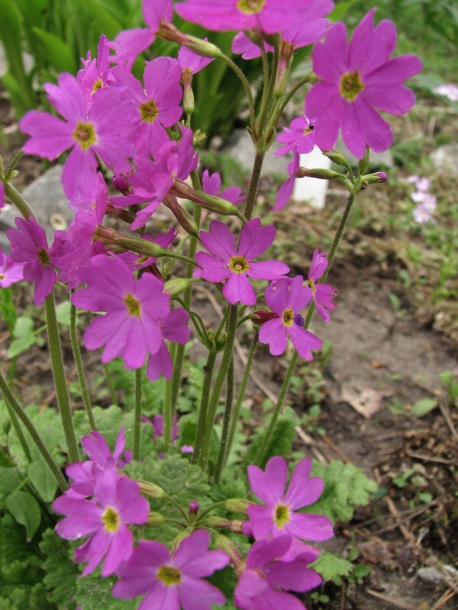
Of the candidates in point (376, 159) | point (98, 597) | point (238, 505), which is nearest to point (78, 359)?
point (98, 597)

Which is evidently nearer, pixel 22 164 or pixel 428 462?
pixel 428 462

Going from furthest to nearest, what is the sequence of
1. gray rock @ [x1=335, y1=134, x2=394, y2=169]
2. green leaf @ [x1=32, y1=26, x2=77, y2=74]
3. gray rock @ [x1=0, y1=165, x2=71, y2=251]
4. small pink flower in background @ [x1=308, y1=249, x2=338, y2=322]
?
gray rock @ [x1=335, y1=134, x2=394, y2=169]
green leaf @ [x1=32, y1=26, x2=77, y2=74]
gray rock @ [x1=0, y1=165, x2=71, y2=251]
small pink flower in background @ [x1=308, y1=249, x2=338, y2=322]

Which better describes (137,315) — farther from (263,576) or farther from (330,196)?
(330,196)

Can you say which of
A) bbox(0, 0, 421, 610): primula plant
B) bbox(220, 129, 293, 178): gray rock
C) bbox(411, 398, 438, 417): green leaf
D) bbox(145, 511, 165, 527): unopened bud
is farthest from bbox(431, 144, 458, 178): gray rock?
bbox(145, 511, 165, 527): unopened bud

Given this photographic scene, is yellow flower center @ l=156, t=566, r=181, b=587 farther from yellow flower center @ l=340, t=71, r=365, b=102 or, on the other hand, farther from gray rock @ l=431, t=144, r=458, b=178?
gray rock @ l=431, t=144, r=458, b=178

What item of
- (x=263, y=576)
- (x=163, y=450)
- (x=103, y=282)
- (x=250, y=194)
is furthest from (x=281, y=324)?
(x=163, y=450)

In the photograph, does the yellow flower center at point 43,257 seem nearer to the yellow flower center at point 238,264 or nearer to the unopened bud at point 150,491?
the yellow flower center at point 238,264

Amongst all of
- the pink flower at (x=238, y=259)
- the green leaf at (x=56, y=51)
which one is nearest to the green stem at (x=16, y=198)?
the pink flower at (x=238, y=259)
